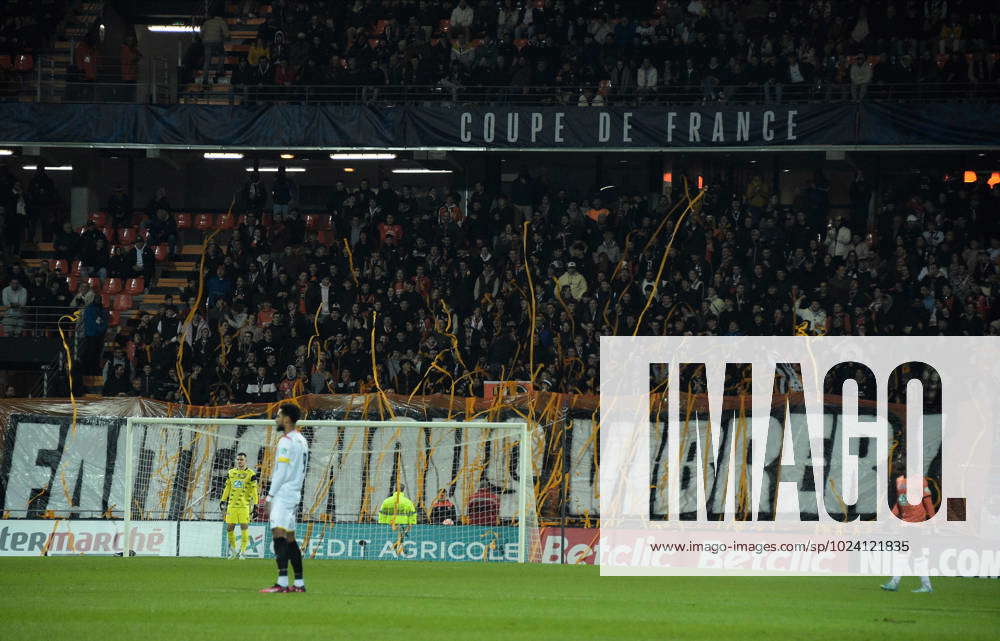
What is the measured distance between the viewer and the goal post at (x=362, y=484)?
1866cm

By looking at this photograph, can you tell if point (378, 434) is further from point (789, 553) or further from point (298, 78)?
point (298, 78)

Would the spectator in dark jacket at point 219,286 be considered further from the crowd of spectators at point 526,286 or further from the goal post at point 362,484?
the goal post at point 362,484

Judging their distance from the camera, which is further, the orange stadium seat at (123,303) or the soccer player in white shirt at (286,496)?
the orange stadium seat at (123,303)

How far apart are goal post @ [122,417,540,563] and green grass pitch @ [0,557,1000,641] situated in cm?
266

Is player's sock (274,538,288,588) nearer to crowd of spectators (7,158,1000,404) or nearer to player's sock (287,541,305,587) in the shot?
player's sock (287,541,305,587)

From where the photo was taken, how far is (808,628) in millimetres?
10688

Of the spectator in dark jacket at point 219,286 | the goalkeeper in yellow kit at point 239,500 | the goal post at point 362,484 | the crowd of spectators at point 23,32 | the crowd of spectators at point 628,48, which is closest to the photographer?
the goalkeeper in yellow kit at point 239,500

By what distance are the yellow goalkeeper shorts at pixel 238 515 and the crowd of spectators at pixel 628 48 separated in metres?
11.5

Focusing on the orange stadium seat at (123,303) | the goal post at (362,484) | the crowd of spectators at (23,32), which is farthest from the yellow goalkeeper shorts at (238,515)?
the crowd of spectators at (23,32)

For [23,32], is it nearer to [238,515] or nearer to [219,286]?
[219,286]

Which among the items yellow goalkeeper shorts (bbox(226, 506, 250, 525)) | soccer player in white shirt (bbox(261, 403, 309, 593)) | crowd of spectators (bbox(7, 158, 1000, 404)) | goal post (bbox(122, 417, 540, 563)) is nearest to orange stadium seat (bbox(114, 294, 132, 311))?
crowd of spectators (bbox(7, 158, 1000, 404))

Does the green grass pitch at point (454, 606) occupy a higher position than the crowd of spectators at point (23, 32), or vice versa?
the crowd of spectators at point (23, 32)

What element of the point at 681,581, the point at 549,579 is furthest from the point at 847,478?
the point at 549,579

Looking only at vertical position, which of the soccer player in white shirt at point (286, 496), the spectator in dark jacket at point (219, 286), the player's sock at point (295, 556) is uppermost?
the spectator in dark jacket at point (219, 286)
